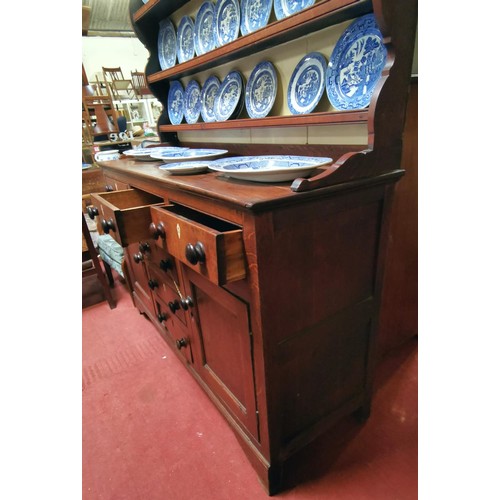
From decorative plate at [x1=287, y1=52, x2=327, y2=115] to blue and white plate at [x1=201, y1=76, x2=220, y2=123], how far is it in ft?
1.45

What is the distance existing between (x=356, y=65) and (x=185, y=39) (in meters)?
0.91

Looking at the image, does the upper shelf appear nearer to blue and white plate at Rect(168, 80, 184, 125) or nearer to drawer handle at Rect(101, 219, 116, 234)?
blue and white plate at Rect(168, 80, 184, 125)

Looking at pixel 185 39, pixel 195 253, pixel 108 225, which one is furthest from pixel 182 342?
pixel 185 39

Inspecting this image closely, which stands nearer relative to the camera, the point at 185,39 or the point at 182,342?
the point at 182,342

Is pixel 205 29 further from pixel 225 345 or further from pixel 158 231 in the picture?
pixel 225 345

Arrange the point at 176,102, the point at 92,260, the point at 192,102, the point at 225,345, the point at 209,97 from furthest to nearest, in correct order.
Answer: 1. the point at 92,260
2. the point at 176,102
3. the point at 192,102
4. the point at 209,97
5. the point at 225,345

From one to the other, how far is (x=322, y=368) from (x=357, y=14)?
0.96 m

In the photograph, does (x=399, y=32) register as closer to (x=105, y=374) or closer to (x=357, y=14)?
(x=357, y=14)

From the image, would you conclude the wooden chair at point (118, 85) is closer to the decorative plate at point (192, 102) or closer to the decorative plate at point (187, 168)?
the decorative plate at point (192, 102)

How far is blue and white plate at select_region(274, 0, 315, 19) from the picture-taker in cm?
87

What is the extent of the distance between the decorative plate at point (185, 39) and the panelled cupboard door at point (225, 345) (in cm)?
100

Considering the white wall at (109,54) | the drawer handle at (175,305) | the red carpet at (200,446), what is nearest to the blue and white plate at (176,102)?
the drawer handle at (175,305)

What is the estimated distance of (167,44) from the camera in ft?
4.87

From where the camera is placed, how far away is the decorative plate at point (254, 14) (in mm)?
979
